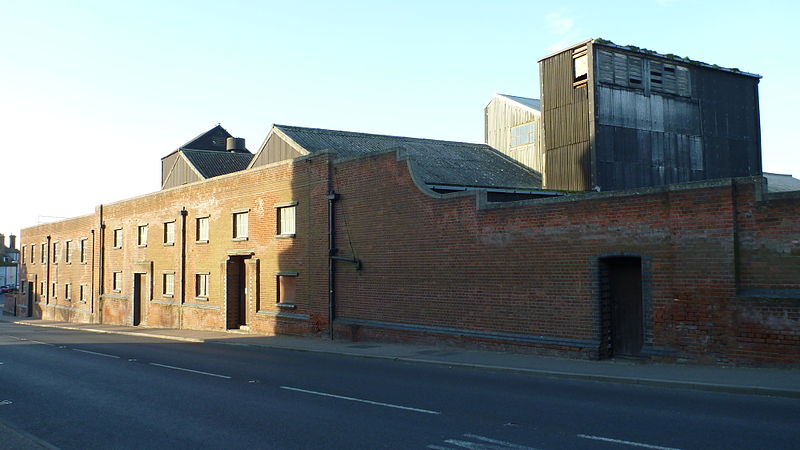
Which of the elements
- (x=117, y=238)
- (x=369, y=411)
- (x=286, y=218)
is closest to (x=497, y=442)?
(x=369, y=411)

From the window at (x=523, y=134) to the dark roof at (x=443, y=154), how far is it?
1.15 metres

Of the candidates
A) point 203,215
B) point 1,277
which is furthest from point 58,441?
point 1,277

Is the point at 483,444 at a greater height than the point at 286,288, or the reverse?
the point at 286,288

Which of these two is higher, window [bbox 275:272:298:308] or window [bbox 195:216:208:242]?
window [bbox 195:216:208:242]

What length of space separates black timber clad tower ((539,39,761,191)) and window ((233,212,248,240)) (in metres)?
14.1

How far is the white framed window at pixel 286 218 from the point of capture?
27409mm

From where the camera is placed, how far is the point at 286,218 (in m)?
28.0

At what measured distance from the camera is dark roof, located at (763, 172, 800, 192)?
3756cm

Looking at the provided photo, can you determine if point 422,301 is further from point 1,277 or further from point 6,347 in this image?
point 1,277

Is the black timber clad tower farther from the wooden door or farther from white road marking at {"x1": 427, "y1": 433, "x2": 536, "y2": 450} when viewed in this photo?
white road marking at {"x1": 427, "y1": 433, "x2": 536, "y2": 450}

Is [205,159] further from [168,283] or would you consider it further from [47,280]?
[47,280]

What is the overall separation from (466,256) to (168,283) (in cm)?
2439

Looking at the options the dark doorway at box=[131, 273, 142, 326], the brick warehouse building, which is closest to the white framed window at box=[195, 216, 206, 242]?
the brick warehouse building

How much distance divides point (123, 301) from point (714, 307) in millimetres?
38657
